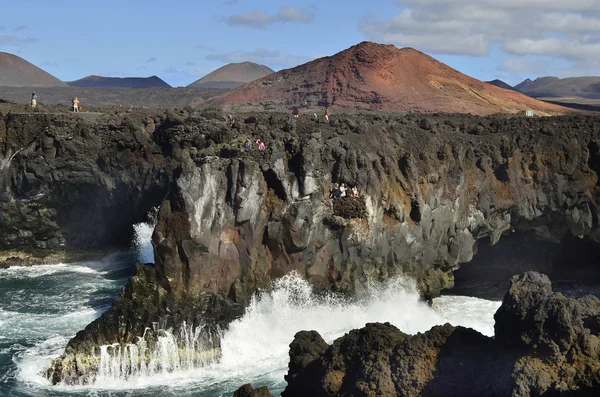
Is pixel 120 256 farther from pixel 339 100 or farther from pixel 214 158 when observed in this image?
pixel 339 100

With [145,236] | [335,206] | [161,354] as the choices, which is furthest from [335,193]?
[145,236]

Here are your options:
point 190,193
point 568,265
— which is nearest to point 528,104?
point 568,265

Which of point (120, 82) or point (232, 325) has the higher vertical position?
point (120, 82)

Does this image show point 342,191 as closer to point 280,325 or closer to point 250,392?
point 280,325

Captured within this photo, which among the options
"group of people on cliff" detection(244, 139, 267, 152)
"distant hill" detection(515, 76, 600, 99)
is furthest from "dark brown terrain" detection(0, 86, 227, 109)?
"distant hill" detection(515, 76, 600, 99)

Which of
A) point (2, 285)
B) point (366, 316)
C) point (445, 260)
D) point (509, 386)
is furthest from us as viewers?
point (2, 285)
